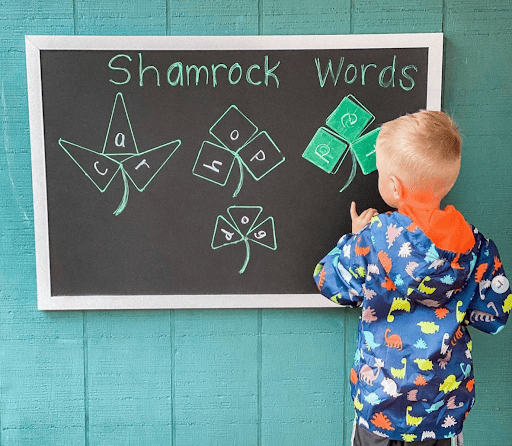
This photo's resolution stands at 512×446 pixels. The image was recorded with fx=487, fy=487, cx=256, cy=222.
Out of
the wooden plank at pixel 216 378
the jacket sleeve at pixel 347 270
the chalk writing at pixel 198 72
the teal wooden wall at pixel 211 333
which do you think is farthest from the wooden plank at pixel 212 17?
the wooden plank at pixel 216 378

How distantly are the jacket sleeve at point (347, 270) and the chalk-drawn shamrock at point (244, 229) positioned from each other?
306 mm

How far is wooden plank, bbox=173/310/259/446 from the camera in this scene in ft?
5.18

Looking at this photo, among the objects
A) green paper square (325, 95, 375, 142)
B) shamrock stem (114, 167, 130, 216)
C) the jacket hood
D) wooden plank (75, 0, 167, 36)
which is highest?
wooden plank (75, 0, 167, 36)

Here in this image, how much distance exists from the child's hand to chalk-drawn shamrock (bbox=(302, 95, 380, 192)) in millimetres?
111

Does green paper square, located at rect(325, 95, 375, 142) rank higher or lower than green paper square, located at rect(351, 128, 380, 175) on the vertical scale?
higher

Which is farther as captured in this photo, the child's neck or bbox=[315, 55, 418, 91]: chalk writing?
bbox=[315, 55, 418, 91]: chalk writing

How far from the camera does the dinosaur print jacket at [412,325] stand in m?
1.09

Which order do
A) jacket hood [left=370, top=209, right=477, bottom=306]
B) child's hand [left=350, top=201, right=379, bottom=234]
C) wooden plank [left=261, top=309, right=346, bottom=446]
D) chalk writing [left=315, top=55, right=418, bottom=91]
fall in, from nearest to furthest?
jacket hood [left=370, top=209, right=477, bottom=306]
child's hand [left=350, top=201, right=379, bottom=234]
chalk writing [left=315, top=55, right=418, bottom=91]
wooden plank [left=261, top=309, right=346, bottom=446]

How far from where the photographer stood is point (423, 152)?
1.07 meters

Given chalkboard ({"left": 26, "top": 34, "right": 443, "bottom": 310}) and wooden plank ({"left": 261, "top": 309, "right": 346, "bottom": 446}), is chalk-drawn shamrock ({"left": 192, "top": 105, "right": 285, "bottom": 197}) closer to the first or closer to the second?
chalkboard ({"left": 26, "top": 34, "right": 443, "bottom": 310})

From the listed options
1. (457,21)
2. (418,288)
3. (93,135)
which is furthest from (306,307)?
(457,21)

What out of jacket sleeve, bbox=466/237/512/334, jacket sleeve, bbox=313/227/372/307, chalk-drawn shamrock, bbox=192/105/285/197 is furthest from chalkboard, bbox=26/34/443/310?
jacket sleeve, bbox=466/237/512/334

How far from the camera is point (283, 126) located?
1.48m

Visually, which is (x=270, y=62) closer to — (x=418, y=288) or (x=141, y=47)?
(x=141, y=47)
